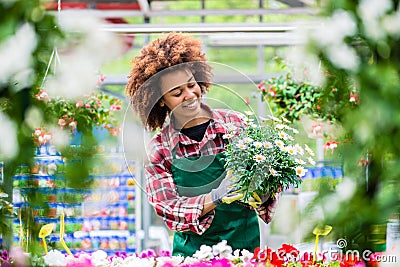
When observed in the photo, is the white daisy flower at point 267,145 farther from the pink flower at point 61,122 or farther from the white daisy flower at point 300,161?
the pink flower at point 61,122

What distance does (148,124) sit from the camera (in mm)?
2314

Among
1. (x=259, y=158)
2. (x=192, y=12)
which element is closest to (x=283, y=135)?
(x=259, y=158)

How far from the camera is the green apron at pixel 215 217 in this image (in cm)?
222

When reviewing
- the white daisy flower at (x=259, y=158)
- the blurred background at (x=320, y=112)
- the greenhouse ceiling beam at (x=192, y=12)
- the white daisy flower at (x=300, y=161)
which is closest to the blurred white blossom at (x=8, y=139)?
the blurred background at (x=320, y=112)

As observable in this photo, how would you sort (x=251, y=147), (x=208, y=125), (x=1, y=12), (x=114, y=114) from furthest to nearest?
(x=114, y=114)
(x=208, y=125)
(x=251, y=147)
(x=1, y=12)

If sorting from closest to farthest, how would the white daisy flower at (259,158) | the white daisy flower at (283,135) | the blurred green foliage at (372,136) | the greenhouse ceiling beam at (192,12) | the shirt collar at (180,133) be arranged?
the blurred green foliage at (372,136) → the white daisy flower at (259,158) → the white daisy flower at (283,135) → the shirt collar at (180,133) → the greenhouse ceiling beam at (192,12)

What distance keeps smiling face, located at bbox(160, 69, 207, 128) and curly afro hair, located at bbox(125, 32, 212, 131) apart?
2cm

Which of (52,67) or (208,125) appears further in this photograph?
(208,125)

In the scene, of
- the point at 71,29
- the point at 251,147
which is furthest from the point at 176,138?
the point at 71,29

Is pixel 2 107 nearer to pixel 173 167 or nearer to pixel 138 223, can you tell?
pixel 173 167

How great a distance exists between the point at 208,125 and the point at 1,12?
1.90m

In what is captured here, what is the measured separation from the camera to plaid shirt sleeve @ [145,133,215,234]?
224 cm

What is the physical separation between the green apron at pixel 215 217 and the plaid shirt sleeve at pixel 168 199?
0.02 metres

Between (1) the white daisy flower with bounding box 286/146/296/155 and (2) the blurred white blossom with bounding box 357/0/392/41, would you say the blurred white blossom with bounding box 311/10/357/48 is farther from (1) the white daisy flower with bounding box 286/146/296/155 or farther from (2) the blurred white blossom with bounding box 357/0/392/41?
(1) the white daisy flower with bounding box 286/146/296/155
